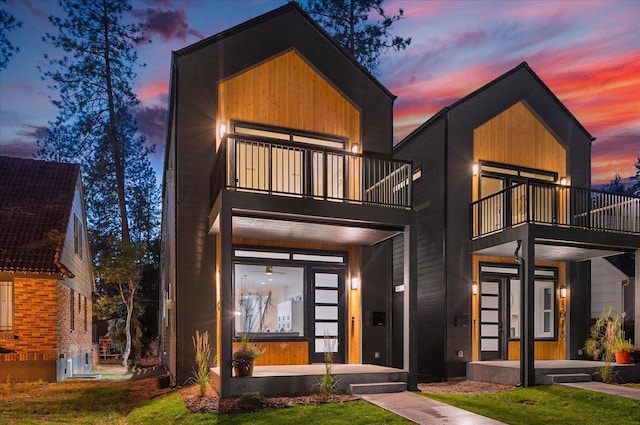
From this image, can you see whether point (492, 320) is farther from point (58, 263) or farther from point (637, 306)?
point (58, 263)

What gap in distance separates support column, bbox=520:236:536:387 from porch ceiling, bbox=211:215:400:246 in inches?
Result: 116

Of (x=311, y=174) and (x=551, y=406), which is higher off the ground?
(x=311, y=174)

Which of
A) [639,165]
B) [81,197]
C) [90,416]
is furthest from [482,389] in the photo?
[639,165]

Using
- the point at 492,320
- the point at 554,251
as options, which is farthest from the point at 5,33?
the point at 554,251

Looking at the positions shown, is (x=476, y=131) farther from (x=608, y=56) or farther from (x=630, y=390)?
(x=608, y=56)

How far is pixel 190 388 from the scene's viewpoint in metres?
10.1

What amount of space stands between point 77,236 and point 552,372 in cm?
1448

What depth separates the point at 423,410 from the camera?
804 cm

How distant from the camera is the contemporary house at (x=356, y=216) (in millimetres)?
10633

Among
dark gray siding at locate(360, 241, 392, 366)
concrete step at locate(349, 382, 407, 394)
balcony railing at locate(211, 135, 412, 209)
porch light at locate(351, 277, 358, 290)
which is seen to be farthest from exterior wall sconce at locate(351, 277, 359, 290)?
concrete step at locate(349, 382, 407, 394)

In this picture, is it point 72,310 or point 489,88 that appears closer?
point 489,88

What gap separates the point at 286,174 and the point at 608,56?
1662 cm

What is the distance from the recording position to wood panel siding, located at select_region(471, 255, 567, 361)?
1334cm

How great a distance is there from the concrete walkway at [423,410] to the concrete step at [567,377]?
3558 mm
